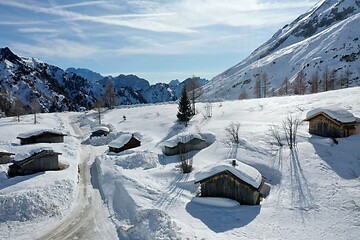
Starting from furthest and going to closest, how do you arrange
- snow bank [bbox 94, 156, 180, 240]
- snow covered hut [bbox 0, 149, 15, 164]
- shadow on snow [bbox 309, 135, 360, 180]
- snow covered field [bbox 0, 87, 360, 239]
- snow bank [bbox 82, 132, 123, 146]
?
snow bank [bbox 82, 132, 123, 146] < snow covered hut [bbox 0, 149, 15, 164] < shadow on snow [bbox 309, 135, 360, 180] < snow covered field [bbox 0, 87, 360, 239] < snow bank [bbox 94, 156, 180, 240]

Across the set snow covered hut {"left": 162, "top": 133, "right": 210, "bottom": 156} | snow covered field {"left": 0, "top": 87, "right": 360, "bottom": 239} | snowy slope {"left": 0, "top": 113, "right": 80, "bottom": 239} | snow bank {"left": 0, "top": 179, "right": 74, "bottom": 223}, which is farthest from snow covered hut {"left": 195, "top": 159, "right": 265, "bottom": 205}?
snow covered hut {"left": 162, "top": 133, "right": 210, "bottom": 156}

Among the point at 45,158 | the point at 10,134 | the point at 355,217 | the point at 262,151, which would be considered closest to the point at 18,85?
the point at 10,134

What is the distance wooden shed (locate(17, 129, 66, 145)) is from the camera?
158 feet

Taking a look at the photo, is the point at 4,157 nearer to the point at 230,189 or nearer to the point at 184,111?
the point at 230,189

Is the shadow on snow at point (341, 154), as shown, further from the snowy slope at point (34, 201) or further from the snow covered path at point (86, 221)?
the snowy slope at point (34, 201)

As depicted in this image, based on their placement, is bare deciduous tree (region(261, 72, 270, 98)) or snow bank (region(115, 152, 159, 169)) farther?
bare deciduous tree (region(261, 72, 270, 98))

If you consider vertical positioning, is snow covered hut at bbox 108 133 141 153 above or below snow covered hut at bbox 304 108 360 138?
below

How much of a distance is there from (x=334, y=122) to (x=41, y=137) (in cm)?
4322

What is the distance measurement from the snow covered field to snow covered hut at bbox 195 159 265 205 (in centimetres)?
85

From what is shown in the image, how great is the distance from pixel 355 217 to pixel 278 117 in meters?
28.2

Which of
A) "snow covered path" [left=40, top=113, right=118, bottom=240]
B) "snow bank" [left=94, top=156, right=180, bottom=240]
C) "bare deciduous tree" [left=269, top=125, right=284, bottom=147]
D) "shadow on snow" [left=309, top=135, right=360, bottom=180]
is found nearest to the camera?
"snow bank" [left=94, top=156, right=180, bottom=240]

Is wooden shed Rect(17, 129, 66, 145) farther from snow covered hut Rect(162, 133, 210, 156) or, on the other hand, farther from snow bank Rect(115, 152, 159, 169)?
snow covered hut Rect(162, 133, 210, 156)

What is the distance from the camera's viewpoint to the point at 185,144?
130 feet

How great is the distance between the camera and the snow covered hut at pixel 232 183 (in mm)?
23781
